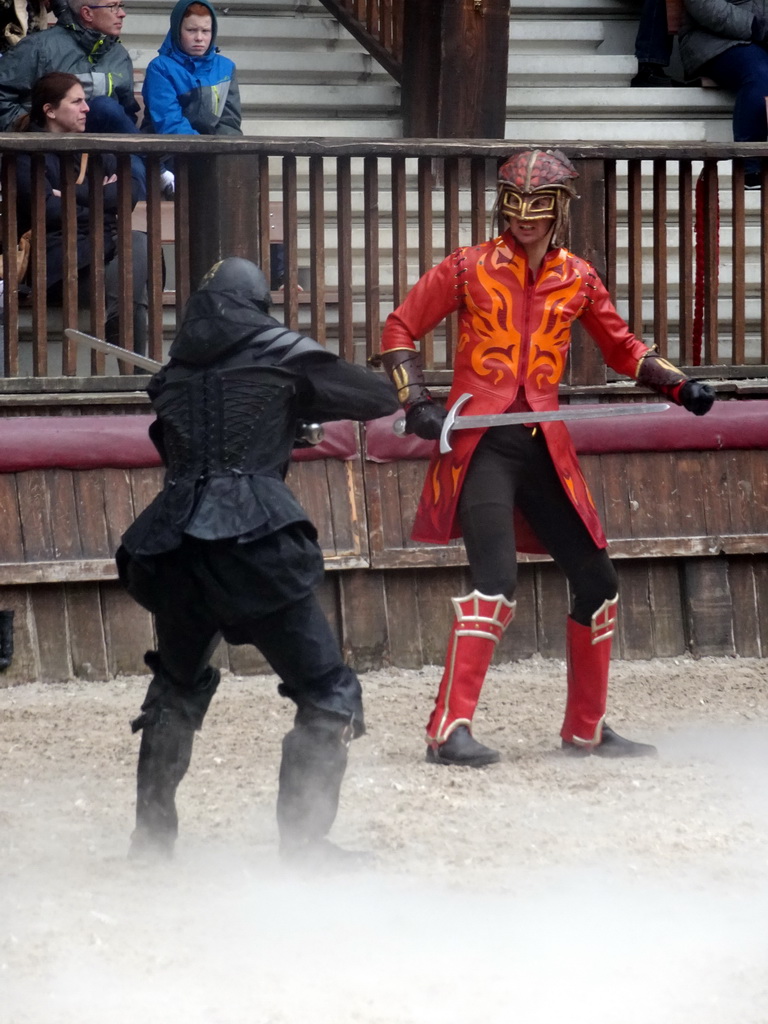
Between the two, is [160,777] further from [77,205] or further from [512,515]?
[77,205]

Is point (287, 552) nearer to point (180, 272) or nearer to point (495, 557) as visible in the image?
point (495, 557)

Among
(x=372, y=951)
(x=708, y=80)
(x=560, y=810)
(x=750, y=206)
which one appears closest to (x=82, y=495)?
(x=560, y=810)

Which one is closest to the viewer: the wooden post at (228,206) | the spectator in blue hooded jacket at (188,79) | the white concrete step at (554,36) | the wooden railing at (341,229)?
the wooden railing at (341,229)

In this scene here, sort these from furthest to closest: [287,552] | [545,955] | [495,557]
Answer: [495,557], [287,552], [545,955]

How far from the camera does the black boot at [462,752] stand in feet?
16.5

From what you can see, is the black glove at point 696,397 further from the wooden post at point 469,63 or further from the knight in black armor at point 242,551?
the wooden post at point 469,63

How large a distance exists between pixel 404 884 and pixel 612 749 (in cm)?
159

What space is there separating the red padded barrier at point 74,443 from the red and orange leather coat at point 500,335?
51.4 inches

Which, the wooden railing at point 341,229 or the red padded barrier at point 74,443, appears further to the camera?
the wooden railing at point 341,229

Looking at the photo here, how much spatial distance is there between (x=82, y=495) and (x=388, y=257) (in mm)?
2833

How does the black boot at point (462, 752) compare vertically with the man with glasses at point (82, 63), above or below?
below

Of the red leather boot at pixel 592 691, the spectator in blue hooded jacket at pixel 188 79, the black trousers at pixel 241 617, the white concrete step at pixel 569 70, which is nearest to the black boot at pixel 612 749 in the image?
the red leather boot at pixel 592 691

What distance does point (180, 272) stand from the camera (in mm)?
6547

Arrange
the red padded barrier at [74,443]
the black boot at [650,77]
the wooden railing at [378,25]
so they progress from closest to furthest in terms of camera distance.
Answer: the red padded barrier at [74,443], the wooden railing at [378,25], the black boot at [650,77]
